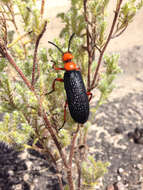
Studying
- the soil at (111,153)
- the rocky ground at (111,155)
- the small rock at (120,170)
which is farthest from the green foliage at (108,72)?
the small rock at (120,170)

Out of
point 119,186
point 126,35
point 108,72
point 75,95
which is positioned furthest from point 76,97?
point 126,35

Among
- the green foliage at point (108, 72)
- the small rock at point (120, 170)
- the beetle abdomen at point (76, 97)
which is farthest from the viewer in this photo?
the small rock at point (120, 170)

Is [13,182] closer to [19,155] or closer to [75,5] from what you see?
[19,155]

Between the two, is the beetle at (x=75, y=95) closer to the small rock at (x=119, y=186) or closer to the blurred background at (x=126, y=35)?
the small rock at (x=119, y=186)

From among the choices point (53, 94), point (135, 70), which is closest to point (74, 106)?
point (53, 94)

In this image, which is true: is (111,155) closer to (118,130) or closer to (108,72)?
(118,130)

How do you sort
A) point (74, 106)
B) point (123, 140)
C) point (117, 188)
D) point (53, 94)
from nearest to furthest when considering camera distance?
point (74, 106) < point (53, 94) < point (117, 188) < point (123, 140)

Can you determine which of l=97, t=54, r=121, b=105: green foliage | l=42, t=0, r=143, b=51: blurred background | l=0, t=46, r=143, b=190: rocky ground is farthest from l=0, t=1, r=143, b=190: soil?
l=42, t=0, r=143, b=51: blurred background
